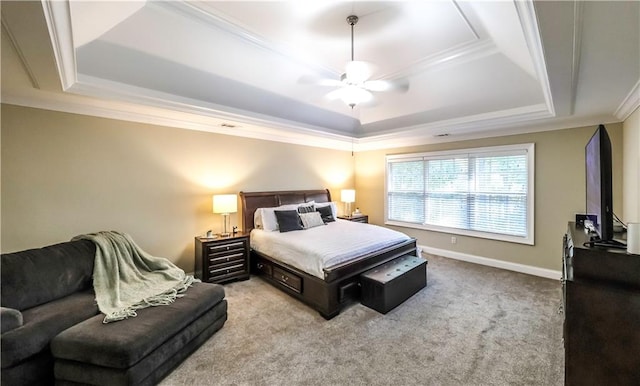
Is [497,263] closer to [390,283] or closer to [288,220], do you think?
[390,283]

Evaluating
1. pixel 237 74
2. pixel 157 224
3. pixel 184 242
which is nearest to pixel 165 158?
pixel 157 224

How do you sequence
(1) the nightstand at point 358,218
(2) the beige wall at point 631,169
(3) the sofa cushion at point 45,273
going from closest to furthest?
(3) the sofa cushion at point 45,273
(2) the beige wall at point 631,169
(1) the nightstand at point 358,218

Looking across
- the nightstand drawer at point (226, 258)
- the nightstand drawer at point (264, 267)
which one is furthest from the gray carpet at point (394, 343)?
the nightstand drawer at point (226, 258)

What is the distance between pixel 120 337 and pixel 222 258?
77.8 inches

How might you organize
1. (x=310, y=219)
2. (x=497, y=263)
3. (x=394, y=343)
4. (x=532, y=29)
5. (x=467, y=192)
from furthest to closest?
(x=467, y=192) → (x=310, y=219) → (x=497, y=263) → (x=394, y=343) → (x=532, y=29)

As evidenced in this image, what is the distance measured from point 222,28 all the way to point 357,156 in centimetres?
442

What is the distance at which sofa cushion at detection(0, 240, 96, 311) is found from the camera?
1.95 meters

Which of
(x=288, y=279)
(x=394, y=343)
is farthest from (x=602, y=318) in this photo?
(x=288, y=279)

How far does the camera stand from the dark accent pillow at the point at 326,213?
16.4 ft

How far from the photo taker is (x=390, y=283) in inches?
115

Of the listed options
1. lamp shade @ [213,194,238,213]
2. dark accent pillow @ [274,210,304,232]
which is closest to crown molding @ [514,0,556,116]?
dark accent pillow @ [274,210,304,232]

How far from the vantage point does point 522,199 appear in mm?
4172

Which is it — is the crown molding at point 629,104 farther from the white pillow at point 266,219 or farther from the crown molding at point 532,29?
the white pillow at point 266,219

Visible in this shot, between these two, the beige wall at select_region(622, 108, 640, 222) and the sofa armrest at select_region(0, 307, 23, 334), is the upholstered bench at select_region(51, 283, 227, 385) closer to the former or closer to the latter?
the sofa armrest at select_region(0, 307, 23, 334)
